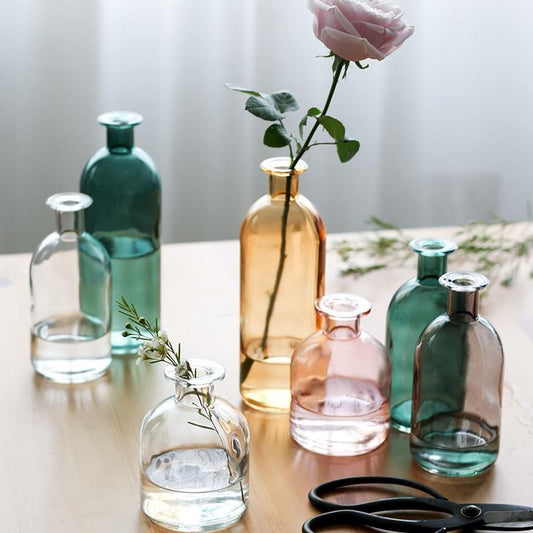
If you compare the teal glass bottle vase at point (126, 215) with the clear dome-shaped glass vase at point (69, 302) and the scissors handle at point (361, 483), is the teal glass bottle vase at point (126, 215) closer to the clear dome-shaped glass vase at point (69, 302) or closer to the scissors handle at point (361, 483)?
the clear dome-shaped glass vase at point (69, 302)

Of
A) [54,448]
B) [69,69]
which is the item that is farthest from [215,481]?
[69,69]

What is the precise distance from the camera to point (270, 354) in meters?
1.21

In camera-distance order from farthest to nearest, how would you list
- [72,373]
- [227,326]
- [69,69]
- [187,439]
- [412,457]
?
1. [69,69]
2. [227,326]
3. [72,373]
4. [412,457]
5. [187,439]

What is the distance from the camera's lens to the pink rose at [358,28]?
1010 mm

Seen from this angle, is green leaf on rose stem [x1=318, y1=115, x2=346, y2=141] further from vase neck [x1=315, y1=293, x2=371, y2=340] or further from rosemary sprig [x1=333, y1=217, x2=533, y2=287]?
rosemary sprig [x1=333, y1=217, x2=533, y2=287]

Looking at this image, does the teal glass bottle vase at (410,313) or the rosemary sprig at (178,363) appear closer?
the rosemary sprig at (178,363)

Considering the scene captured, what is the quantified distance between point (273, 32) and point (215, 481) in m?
1.60

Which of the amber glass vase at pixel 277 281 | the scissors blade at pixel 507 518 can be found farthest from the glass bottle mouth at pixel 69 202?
the scissors blade at pixel 507 518

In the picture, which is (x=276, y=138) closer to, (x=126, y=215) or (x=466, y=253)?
(x=126, y=215)

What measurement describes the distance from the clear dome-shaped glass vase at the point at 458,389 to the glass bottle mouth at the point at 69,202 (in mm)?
421

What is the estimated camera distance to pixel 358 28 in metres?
1.02

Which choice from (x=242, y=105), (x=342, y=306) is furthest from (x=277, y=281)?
(x=242, y=105)

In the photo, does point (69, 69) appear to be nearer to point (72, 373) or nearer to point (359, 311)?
point (72, 373)

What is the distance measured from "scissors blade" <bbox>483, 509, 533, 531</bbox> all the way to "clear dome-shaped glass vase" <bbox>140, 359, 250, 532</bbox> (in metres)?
0.23
